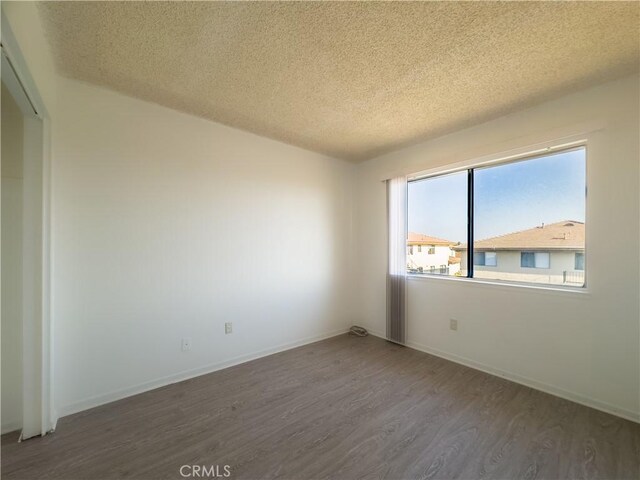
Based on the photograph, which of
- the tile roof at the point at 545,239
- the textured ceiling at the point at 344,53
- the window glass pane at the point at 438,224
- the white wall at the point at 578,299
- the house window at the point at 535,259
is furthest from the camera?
the window glass pane at the point at 438,224

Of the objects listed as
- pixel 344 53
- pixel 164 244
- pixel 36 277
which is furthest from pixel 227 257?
pixel 344 53

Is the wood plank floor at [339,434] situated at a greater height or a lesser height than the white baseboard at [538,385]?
lesser

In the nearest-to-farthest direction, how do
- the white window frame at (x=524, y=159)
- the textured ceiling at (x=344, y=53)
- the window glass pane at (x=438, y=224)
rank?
1. the textured ceiling at (x=344, y=53)
2. the white window frame at (x=524, y=159)
3. the window glass pane at (x=438, y=224)

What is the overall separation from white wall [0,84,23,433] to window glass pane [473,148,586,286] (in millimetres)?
3881

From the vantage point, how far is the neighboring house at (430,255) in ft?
10.5

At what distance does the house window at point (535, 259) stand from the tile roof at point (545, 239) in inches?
2.2

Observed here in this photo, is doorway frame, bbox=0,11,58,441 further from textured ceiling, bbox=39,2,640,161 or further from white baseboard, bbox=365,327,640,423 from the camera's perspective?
white baseboard, bbox=365,327,640,423

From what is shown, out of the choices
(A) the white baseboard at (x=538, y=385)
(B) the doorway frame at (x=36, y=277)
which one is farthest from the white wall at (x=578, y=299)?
(B) the doorway frame at (x=36, y=277)

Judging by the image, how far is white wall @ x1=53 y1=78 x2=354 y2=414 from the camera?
208cm

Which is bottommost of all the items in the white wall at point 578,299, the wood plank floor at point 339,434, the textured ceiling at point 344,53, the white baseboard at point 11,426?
the wood plank floor at point 339,434

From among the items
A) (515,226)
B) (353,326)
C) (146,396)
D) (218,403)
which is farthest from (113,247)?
(515,226)

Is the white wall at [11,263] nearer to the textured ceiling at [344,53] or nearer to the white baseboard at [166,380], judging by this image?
the white baseboard at [166,380]

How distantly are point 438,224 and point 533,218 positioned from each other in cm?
94

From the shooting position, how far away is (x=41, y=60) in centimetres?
162
